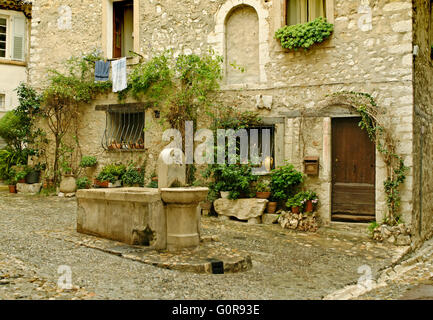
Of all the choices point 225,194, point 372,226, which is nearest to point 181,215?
point 225,194

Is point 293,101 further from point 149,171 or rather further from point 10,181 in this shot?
point 10,181

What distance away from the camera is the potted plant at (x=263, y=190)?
8.17m

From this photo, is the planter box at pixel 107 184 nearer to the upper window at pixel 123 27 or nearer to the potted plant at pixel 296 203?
the upper window at pixel 123 27

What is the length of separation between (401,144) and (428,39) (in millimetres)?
2822

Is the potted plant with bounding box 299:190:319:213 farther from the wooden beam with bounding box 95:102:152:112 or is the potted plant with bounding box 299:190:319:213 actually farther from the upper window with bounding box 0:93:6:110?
the upper window with bounding box 0:93:6:110

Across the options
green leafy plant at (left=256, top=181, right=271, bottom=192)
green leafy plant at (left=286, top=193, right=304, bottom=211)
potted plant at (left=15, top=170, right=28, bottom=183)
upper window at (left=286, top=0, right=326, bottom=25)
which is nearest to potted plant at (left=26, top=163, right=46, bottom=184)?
potted plant at (left=15, top=170, right=28, bottom=183)

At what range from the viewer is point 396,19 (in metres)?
7.38

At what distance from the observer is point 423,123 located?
319 inches

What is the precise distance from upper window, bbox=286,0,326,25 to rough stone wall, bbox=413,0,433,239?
5.70 ft

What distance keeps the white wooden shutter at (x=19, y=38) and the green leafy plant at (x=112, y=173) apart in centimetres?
682

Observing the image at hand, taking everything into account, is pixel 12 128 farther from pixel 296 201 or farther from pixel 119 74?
pixel 296 201

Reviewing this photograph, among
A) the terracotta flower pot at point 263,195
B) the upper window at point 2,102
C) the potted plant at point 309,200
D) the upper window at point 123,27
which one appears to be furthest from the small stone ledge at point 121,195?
the upper window at point 2,102

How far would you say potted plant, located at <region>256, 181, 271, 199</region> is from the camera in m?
8.17

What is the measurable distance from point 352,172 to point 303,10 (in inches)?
135
